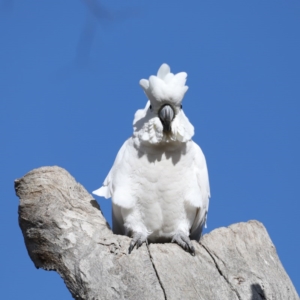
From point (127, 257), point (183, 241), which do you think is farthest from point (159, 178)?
point (127, 257)

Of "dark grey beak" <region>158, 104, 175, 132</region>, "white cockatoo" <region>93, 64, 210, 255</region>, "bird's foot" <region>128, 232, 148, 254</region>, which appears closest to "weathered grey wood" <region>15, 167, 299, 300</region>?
"bird's foot" <region>128, 232, 148, 254</region>

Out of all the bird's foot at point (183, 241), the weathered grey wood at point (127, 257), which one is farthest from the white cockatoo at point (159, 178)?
the weathered grey wood at point (127, 257)

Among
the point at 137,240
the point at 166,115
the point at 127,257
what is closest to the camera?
the point at 127,257

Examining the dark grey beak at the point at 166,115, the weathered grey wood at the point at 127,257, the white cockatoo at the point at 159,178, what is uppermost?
the dark grey beak at the point at 166,115

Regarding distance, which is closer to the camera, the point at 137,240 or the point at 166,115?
the point at 137,240

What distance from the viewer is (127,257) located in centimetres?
714

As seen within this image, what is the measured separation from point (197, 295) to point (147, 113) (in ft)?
7.60

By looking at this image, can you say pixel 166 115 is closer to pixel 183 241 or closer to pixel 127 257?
pixel 183 241

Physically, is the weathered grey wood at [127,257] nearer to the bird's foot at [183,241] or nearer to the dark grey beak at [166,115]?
the bird's foot at [183,241]

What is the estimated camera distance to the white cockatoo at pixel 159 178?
793 centimetres

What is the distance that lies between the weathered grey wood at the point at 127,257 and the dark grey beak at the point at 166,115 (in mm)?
1323

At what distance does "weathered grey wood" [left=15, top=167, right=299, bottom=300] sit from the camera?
6.98 m

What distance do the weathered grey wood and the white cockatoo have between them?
0.53 m

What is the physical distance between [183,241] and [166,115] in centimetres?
148
